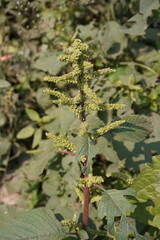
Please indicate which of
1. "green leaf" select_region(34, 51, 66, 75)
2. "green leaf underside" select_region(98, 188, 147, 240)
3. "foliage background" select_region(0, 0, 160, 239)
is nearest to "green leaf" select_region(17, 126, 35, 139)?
"foliage background" select_region(0, 0, 160, 239)

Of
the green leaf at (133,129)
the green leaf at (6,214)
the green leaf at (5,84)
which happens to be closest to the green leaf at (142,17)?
the green leaf at (133,129)

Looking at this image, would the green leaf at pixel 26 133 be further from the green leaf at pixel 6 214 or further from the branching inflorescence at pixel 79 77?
the branching inflorescence at pixel 79 77

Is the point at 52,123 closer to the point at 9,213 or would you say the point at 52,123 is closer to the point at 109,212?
the point at 9,213

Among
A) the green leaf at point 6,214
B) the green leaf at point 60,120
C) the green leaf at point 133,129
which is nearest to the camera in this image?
the green leaf at point 133,129

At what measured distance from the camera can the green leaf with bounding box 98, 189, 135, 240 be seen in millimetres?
1620

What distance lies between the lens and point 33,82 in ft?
11.2

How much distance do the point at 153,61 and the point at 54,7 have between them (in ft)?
4.17

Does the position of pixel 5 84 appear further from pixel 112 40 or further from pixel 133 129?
pixel 133 129

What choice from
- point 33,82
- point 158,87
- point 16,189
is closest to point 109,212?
point 158,87

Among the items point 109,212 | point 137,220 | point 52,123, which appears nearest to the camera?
point 109,212

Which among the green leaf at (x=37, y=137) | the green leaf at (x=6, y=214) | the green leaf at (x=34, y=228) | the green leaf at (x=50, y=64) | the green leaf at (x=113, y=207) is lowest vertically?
the green leaf at (x=6, y=214)

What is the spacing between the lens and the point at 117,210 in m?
1.62

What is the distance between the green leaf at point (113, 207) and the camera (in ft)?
5.32

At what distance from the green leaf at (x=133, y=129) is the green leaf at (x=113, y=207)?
0.31 meters
